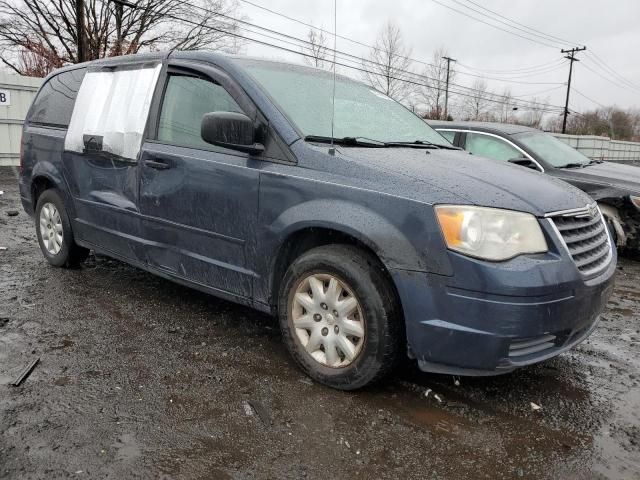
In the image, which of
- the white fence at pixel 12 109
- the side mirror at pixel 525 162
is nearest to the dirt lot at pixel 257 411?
the side mirror at pixel 525 162

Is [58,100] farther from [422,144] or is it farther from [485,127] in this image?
[485,127]

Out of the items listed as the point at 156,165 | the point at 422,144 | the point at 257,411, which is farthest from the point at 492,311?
the point at 156,165

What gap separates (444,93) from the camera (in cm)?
5169

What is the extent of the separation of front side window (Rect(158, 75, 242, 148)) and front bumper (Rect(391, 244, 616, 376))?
1.72 meters

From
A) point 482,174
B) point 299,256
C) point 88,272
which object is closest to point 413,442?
point 299,256

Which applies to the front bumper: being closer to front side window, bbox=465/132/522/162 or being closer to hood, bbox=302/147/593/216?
hood, bbox=302/147/593/216

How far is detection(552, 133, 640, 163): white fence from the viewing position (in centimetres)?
2360

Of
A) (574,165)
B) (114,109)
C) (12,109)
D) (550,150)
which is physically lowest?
(574,165)

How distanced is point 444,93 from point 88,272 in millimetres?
51030

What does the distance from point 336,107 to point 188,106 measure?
40.2 inches

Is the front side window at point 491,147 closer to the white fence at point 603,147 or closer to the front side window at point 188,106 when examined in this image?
the front side window at point 188,106

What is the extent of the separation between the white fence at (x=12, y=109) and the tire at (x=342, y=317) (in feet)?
39.5

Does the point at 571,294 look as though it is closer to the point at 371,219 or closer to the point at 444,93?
the point at 371,219

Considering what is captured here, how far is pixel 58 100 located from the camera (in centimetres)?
481
